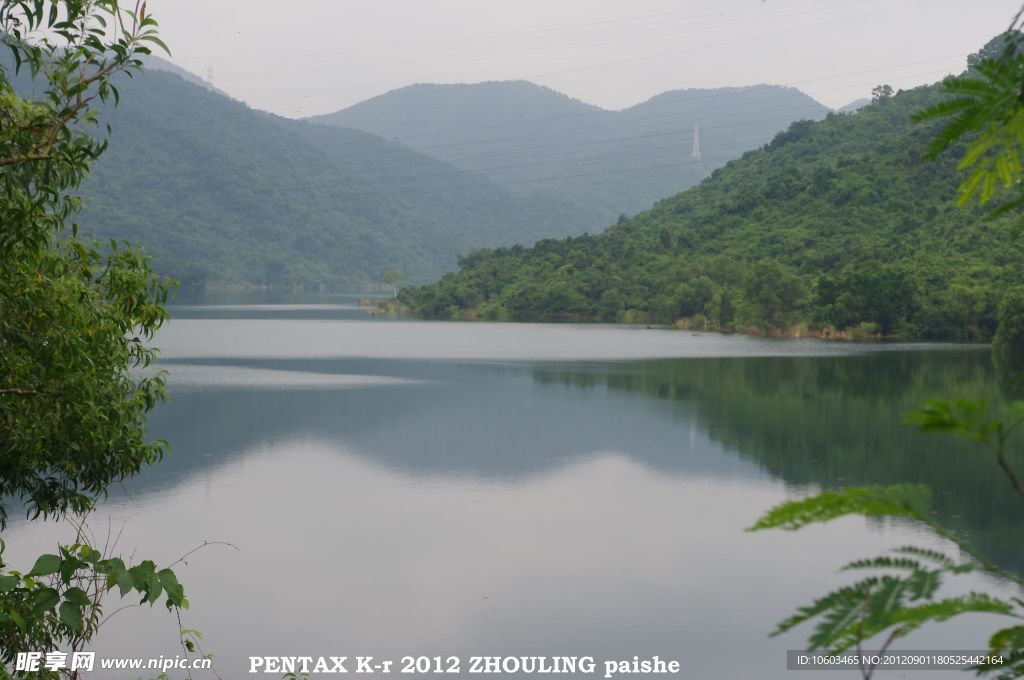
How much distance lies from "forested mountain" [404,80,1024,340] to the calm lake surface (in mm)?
14495

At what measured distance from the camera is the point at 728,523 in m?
14.3

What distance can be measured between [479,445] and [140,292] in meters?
13.1

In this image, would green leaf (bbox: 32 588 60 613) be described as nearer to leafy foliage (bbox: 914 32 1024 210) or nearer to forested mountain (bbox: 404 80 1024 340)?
leafy foliage (bbox: 914 32 1024 210)

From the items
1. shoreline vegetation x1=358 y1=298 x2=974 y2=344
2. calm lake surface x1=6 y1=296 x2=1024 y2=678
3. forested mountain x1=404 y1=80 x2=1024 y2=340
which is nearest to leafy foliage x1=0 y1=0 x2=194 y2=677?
calm lake surface x1=6 y1=296 x2=1024 y2=678

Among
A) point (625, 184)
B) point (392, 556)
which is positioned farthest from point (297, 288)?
point (392, 556)

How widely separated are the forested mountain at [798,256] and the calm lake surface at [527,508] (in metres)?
14.5

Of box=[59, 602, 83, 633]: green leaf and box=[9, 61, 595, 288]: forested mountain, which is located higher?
box=[9, 61, 595, 288]: forested mountain

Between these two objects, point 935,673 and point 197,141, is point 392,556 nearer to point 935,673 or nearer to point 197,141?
point 935,673

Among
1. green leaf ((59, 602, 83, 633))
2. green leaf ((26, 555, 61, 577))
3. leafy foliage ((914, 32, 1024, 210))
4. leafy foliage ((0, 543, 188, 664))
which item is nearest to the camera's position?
leafy foliage ((914, 32, 1024, 210))

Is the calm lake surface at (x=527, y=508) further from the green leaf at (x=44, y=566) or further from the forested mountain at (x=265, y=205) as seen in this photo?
the forested mountain at (x=265, y=205)

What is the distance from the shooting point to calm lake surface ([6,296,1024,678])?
1002cm

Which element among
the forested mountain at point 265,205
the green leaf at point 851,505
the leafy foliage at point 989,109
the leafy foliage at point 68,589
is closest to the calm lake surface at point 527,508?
the leafy foliage at point 68,589

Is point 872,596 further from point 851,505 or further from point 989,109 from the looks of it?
point 989,109

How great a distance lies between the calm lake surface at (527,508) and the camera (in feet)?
32.9
